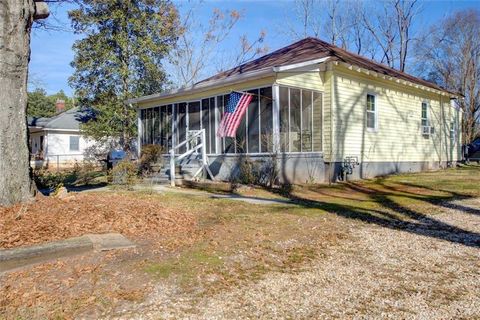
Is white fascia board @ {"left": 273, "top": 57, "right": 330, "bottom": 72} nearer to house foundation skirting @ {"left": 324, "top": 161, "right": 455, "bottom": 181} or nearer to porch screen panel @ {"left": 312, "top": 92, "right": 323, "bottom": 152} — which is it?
porch screen panel @ {"left": 312, "top": 92, "right": 323, "bottom": 152}

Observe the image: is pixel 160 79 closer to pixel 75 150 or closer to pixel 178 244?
pixel 75 150

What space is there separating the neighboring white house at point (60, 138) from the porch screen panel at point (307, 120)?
20.1 metres

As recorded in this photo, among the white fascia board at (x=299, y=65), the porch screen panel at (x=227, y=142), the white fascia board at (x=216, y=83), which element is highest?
the white fascia board at (x=299, y=65)

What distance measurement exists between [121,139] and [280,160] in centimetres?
1466

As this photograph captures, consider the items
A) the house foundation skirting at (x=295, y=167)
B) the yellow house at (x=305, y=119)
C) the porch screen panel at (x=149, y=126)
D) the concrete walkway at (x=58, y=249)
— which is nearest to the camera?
the concrete walkway at (x=58, y=249)

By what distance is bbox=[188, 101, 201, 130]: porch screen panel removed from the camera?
575 inches

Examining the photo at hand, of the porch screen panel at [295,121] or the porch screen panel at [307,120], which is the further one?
the porch screen panel at [307,120]

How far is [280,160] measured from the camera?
1145cm

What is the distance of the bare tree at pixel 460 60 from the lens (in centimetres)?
3183

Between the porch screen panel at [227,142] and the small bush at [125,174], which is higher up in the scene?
the porch screen panel at [227,142]

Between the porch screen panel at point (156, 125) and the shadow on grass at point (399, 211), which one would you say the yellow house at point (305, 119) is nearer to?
the porch screen panel at point (156, 125)

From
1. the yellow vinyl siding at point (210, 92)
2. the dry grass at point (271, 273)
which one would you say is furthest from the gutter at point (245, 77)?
the dry grass at point (271, 273)

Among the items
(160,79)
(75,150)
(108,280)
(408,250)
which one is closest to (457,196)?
(408,250)

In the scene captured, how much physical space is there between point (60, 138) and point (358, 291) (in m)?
30.5
